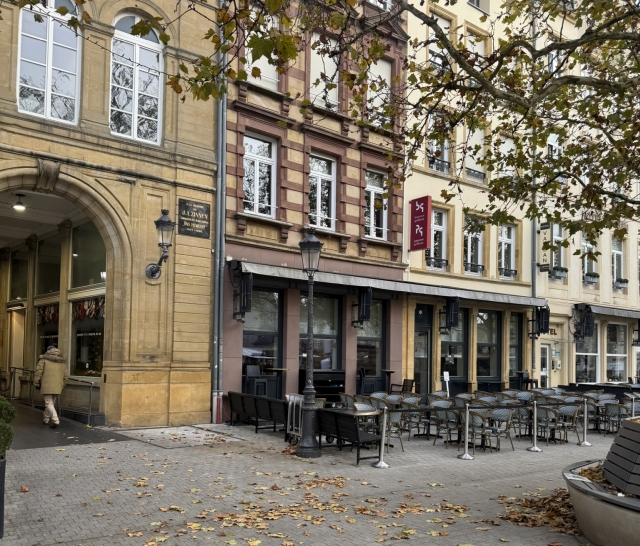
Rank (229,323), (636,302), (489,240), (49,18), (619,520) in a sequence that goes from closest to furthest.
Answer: (619,520) → (49,18) → (229,323) → (489,240) → (636,302)

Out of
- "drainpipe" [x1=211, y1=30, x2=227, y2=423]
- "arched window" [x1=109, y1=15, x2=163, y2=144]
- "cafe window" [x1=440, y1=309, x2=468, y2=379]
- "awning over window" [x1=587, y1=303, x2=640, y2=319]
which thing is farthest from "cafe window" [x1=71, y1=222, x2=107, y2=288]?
"awning over window" [x1=587, y1=303, x2=640, y2=319]

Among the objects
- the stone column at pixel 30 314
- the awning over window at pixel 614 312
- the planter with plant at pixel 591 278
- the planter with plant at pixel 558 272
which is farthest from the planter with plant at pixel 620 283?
the stone column at pixel 30 314

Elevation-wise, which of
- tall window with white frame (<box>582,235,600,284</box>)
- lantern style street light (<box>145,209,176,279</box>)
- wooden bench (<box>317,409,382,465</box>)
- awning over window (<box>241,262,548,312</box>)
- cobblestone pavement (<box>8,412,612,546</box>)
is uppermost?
tall window with white frame (<box>582,235,600,284</box>)

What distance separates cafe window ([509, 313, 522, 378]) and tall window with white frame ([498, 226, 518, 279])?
4.92ft

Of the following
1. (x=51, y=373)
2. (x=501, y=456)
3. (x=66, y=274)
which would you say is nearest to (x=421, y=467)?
(x=501, y=456)

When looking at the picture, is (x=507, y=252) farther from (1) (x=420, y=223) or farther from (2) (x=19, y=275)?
(2) (x=19, y=275)

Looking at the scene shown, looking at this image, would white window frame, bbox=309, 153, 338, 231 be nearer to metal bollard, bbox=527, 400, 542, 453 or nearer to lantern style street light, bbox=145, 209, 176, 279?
lantern style street light, bbox=145, 209, 176, 279

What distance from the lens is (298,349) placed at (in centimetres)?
1719

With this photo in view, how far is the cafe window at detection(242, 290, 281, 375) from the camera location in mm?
16406

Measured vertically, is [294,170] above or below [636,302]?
above

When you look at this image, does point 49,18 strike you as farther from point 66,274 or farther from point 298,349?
point 298,349

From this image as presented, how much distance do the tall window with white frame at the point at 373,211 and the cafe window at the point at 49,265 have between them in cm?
820

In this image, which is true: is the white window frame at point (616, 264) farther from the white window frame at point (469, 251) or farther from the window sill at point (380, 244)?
the window sill at point (380, 244)

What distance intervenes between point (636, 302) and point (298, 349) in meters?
18.2
